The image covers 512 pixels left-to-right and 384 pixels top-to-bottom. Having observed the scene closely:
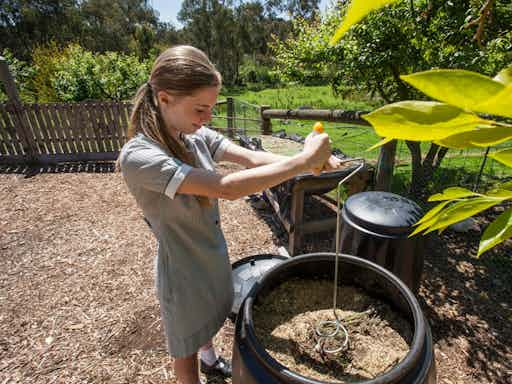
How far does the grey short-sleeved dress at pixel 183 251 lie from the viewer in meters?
1.34

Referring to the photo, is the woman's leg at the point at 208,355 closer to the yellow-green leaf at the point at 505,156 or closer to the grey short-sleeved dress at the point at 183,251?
the grey short-sleeved dress at the point at 183,251

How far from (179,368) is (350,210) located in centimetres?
160

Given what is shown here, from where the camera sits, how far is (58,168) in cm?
688

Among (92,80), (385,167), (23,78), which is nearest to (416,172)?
(385,167)

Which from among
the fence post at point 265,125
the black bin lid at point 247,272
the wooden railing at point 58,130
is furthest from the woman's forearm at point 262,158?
the wooden railing at point 58,130

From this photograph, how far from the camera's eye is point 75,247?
404 cm

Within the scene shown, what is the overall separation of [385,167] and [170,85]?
2.54 metres

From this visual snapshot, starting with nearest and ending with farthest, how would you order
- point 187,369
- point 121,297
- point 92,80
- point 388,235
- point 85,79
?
point 187,369 → point 388,235 → point 121,297 → point 85,79 → point 92,80

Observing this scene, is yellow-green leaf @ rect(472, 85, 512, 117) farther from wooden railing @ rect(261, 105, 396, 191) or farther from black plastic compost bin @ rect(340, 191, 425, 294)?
wooden railing @ rect(261, 105, 396, 191)

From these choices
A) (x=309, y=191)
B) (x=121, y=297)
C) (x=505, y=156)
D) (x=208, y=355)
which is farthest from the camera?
(x=309, y=191)

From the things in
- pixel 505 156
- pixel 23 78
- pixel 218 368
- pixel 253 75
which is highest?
→ pixel 505 156

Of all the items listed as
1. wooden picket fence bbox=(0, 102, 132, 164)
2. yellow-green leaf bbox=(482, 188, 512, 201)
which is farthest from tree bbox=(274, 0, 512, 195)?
wooden picket fence bbox=(0, 102, 132, 164)

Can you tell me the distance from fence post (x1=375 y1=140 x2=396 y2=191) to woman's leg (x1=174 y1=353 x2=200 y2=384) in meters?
2.50

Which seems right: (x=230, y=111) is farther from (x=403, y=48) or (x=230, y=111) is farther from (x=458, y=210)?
(x=458, y=210)
